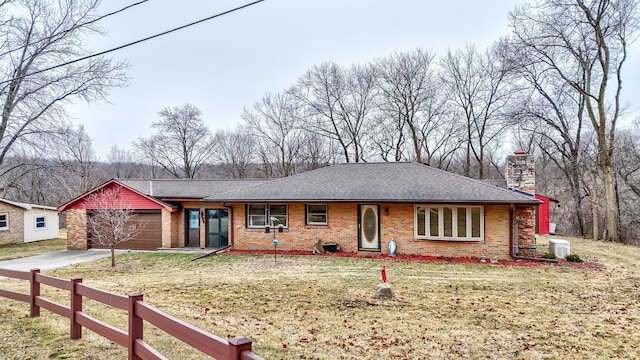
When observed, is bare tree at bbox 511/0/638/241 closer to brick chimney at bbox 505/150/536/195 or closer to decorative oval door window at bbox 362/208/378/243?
brick chimney at bbox 505/150/536/195

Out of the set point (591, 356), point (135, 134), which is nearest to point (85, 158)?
point (135, 134)

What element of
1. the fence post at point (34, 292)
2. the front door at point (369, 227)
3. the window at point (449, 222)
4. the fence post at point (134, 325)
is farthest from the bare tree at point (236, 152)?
the fence post at point (134, 325)

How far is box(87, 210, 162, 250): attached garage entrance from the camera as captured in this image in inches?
703

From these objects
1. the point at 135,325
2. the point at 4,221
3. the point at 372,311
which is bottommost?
the point at 372,311

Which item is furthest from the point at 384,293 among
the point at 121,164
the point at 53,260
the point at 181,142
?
the point at 121,164

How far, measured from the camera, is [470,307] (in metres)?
7.59

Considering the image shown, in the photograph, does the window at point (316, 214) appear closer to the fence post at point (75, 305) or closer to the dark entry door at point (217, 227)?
the dark entry door at point (217, 227)

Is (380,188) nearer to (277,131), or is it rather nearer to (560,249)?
(560,249)

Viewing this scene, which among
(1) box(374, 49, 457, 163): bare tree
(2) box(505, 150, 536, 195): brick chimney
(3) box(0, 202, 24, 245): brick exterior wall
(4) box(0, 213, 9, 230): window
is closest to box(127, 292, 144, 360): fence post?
(2) box(505, 150, 536, 195): brick chimney

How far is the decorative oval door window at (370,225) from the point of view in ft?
48.6

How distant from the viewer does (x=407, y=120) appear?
3103cm

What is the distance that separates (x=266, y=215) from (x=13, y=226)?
669 inches

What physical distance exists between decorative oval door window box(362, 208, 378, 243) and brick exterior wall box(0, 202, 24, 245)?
21.2 meters

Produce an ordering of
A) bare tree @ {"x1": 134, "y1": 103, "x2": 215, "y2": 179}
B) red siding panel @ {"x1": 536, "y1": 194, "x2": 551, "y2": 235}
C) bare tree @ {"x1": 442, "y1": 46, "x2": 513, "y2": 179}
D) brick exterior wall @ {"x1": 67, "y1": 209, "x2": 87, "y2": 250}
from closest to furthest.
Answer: brick exterior wall @ {"x1": 67, "y1": 209, "x2": 87, "y2": 250} < red siding panel @ {"x1": 536, "y1": 194, "x2": 551, "y2": 235} < bare tree @ {"x1": 442, "y1": 46, "x2": 513, "y2": 179} < bare tree @ {"x1": 134, "y1": 103, "x2": 215, "y2": 179}
